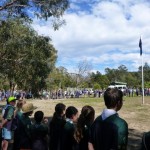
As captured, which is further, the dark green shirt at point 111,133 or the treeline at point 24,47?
the treeline at point 24,47

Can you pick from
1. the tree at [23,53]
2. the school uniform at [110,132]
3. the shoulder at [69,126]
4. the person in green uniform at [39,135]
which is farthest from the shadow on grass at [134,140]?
the tree at [23,53]

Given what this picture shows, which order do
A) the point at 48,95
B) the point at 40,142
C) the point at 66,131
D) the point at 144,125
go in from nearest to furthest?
the point at 66,131, the point at 40,142, the point at 144,125, the point at 48,95

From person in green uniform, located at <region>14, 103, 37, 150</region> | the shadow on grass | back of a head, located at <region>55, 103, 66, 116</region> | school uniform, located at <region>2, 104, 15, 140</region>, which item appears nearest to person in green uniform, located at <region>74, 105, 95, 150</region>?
back of a head, located at <region>55, 103, 66, 116</region>

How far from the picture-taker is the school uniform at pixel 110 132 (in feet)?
13.3

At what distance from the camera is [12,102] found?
27.9 ft

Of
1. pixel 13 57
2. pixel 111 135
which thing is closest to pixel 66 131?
pixel 111 135

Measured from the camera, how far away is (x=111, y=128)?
13.4ft

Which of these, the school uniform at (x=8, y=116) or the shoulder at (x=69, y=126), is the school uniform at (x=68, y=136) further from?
the school uniform at (x=8, y=116)

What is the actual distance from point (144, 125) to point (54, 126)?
1182cm

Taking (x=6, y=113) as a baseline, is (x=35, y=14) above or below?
above

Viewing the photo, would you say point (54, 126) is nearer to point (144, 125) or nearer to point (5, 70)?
point (144, 125)

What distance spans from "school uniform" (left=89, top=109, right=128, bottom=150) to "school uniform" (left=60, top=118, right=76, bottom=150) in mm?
1482

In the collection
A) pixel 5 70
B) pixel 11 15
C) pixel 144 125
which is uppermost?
pixel 11 15

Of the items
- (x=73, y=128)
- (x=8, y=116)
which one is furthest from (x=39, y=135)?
(x=8, y=116)
